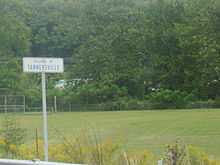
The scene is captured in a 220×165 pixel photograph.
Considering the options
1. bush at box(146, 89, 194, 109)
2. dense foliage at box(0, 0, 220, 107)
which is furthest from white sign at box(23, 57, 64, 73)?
bush at box(146, 89, 194, 109)

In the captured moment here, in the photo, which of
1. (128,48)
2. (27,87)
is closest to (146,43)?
(128,48)

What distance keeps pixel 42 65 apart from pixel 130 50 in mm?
45353

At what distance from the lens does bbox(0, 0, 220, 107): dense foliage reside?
49.2m

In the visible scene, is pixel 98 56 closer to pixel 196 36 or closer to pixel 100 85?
pixel 100 85

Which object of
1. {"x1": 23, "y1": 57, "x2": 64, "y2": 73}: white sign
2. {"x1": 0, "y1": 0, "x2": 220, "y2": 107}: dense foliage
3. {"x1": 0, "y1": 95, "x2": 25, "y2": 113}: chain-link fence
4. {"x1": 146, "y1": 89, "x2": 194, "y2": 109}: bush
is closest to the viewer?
{"x1": 23, "y1": 57, "x2": 64, "y2": 73}: white sign

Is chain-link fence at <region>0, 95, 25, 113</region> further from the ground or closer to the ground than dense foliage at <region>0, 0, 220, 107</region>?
closer to the ground

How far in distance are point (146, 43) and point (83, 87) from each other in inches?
307

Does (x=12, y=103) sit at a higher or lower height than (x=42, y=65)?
lower

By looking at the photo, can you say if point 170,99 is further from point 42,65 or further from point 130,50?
point 42,65

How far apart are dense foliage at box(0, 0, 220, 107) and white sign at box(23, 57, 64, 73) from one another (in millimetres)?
40661

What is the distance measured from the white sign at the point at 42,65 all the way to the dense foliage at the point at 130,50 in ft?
133

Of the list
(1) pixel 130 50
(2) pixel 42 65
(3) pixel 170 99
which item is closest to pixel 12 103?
(1) pixel 130 50

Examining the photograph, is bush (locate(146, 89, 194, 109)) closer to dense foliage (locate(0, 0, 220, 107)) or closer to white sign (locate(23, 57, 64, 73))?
dense foliage (locate(0, 0, 220, 107))

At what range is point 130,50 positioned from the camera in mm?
52125
